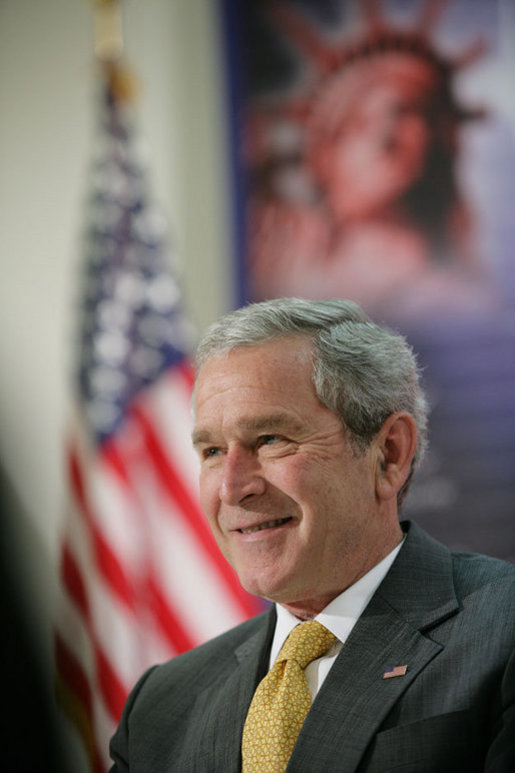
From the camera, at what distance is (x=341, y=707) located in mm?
1704

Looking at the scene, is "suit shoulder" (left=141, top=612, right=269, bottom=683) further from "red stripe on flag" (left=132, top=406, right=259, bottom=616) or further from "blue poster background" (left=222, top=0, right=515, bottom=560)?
"blue poster background" (left=222, top=0, right=515, bottom=560)

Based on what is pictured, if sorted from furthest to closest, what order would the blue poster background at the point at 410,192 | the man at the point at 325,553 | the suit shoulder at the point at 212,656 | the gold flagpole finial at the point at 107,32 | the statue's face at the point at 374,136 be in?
the gold flagpole finial at the point at 107,32 < the statue's face at the point at 374,136 < the blue poster background at the point at 410,192 < the suit shoulder at the point at 212,656 < the man at the point at 325,553

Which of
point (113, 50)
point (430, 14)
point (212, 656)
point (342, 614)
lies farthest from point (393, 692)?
point (113, 50)

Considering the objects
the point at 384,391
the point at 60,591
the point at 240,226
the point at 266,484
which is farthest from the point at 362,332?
the point at 60,591

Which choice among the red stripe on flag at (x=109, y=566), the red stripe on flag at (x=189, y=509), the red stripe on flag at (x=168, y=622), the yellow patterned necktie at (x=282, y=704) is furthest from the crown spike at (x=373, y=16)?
the yellow patterned necktie at (x=282, y=704)

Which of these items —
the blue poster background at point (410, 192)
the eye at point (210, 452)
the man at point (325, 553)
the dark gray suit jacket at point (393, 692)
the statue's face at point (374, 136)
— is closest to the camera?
the dark gray suit jacket at point (393, 692)

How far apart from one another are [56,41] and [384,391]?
3350 mm

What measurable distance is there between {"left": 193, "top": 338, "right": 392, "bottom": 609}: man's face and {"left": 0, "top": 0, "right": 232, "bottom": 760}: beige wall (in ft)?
7.72

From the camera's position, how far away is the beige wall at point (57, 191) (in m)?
4.34

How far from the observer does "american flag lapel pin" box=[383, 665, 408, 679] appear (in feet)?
5.58

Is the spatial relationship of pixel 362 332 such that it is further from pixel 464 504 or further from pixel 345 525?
pixel 464 504

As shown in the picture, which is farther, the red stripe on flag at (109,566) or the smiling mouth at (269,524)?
the red stripe on flag at (109,566)

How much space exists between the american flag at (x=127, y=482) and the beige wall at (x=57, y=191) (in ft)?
0.91

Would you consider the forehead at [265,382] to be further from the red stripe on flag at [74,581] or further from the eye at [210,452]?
the red stripe on flag at [74,581]
